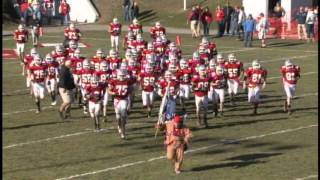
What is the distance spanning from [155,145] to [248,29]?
21047mm

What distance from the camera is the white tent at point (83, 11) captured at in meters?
54.0

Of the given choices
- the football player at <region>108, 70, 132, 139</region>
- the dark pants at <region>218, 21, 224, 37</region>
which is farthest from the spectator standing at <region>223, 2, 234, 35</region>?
the football player at <region>108, 70, 132, 139</region>

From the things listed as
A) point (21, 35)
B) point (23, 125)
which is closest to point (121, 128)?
point (23, 125)

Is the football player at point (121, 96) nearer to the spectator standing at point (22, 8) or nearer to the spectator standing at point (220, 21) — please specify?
A: the spectator standing at point (220, 21)

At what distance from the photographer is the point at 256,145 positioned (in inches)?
842

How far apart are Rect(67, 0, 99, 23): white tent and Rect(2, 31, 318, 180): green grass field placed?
2447cm

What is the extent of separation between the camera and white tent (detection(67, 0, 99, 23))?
5400 centimetres

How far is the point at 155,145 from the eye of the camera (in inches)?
845

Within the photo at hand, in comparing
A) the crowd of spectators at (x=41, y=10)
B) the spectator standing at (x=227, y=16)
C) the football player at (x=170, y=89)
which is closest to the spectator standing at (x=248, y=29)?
the spectator standing at (x=227, y=16)

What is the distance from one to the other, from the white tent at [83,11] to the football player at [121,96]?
3204cm

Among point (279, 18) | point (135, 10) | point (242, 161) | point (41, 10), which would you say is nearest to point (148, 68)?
point (242, 161)

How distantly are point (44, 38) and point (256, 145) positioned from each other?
85.9ft

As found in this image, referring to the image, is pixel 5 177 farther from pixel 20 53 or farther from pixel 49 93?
pixel 20 53

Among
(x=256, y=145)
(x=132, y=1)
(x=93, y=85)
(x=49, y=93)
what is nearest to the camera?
(x=256, y=145)
